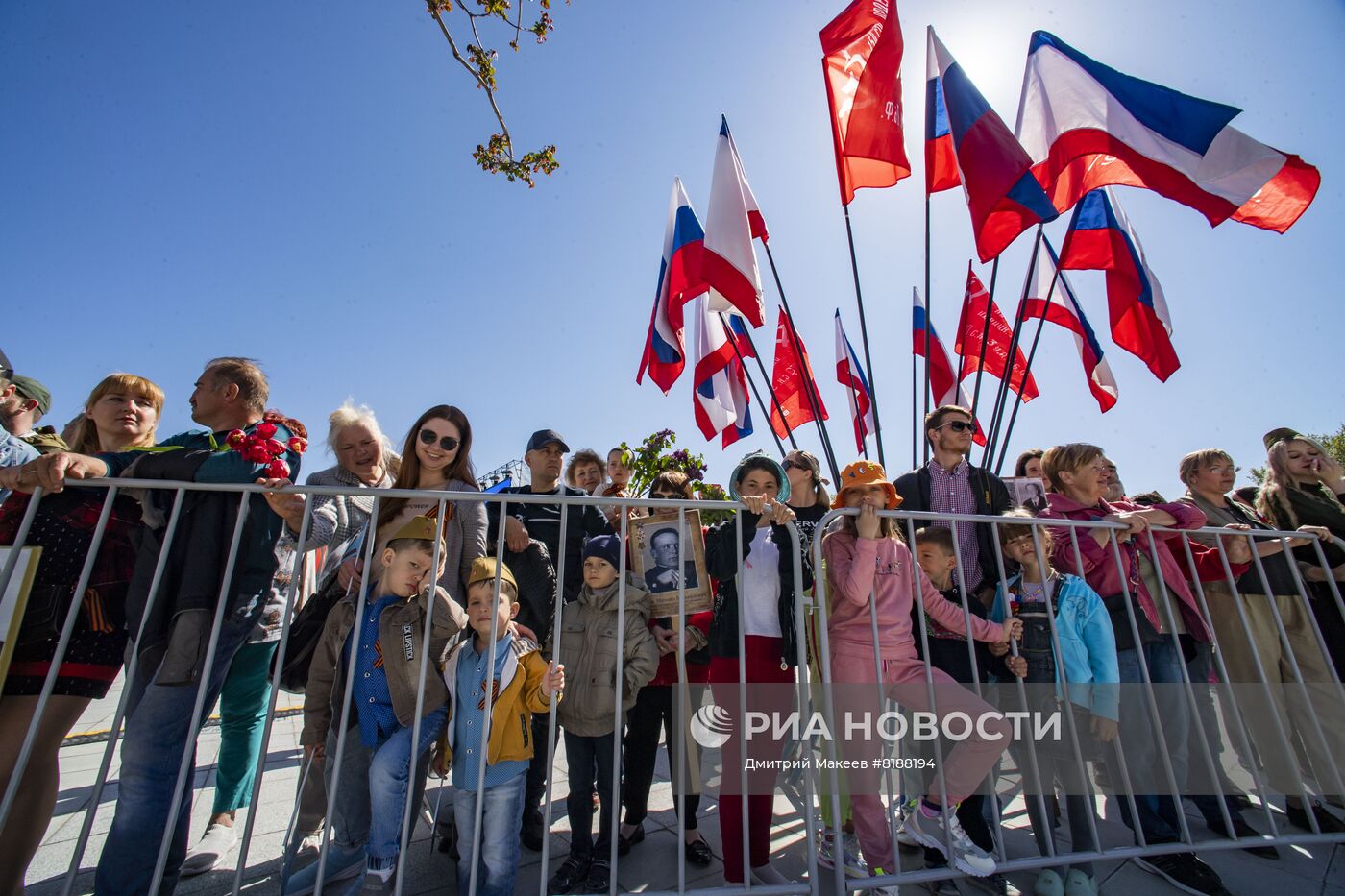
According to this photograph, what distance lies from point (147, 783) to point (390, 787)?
0.80m

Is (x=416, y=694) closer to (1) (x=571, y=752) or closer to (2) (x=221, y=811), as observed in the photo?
(1) (x=571, y=752)

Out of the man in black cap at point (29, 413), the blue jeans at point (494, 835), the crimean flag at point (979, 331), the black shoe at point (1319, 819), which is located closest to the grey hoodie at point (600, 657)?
the blue jeans at point (494, 835)

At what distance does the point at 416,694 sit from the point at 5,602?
4.50 feet

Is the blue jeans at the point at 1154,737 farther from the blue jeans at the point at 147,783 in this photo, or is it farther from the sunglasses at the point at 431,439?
the blue jeans at the point at 147,783

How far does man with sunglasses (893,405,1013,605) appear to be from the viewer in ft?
10.3

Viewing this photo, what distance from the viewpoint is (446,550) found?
2668 mm

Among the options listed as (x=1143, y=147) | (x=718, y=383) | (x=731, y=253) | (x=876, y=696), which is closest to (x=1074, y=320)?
(x=1143, y=147)

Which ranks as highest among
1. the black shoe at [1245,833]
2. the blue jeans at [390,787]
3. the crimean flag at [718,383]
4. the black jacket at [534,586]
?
the crimean flag at [718,383]

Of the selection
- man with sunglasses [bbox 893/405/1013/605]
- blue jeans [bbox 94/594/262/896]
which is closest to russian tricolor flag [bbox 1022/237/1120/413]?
man with sunglasses [bbox 893/405/1013/605]

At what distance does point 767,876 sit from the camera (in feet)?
7.86

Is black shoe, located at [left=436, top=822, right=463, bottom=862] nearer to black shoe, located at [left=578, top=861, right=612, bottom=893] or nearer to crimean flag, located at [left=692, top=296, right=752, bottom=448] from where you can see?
black shoe, located at [left=578, top=861, right=612, bottom=893]

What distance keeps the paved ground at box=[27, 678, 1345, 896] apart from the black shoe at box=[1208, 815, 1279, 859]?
0.04 m

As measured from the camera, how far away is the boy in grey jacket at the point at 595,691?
8.29ft

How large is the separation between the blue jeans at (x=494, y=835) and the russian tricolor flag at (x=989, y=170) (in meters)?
Result: 4.81
